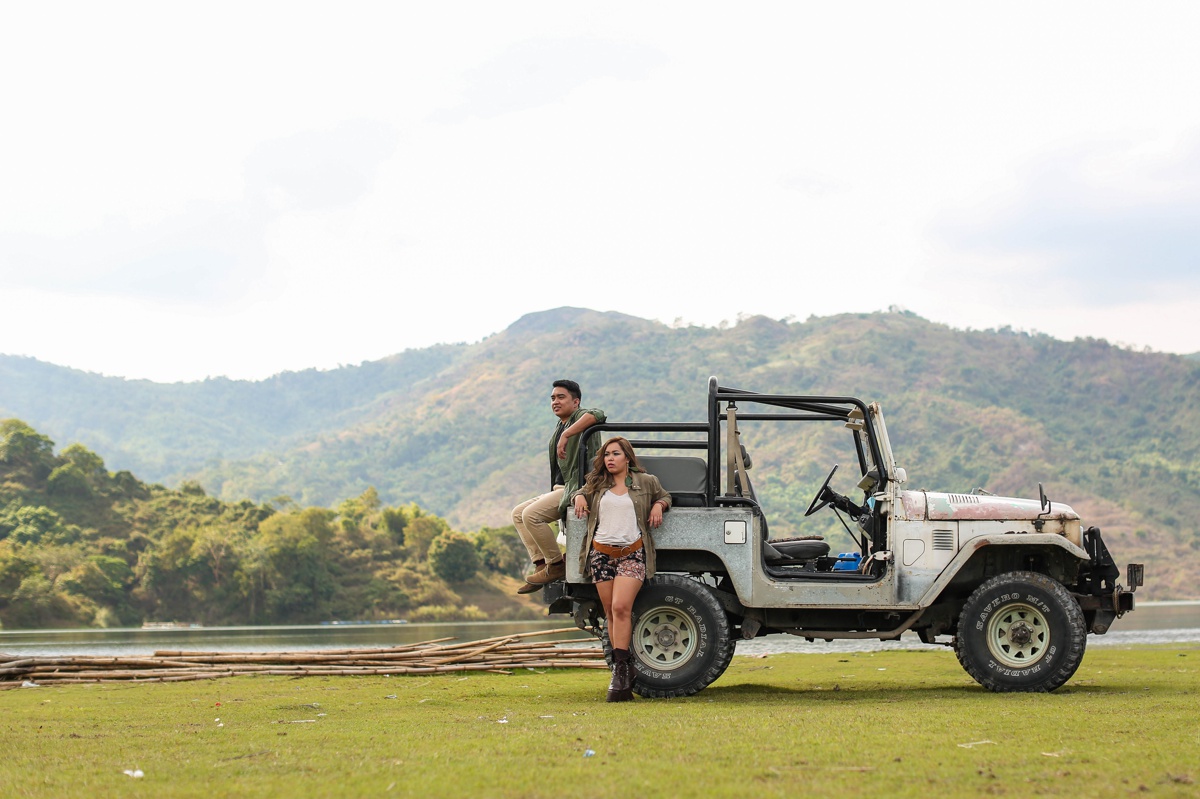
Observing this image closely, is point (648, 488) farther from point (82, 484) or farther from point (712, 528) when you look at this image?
point (82, 484)

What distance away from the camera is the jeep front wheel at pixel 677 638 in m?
10.8

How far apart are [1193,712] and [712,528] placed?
403 cm

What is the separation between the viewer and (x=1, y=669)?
15078 mm

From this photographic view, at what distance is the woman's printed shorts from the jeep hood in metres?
2.57

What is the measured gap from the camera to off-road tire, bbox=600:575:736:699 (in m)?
10.8

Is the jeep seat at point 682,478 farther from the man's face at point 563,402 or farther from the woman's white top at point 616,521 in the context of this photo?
the man's face at point 563,402

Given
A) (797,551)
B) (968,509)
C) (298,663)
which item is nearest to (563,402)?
(797,551)

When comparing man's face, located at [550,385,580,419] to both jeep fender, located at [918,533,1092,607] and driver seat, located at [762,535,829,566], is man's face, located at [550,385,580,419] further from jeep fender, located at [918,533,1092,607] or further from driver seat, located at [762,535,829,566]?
jeep fender, located at [918,533,1092,607]

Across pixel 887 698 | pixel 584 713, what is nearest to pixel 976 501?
pixel 887 698

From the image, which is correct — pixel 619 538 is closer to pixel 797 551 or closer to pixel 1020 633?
pixel 797 551

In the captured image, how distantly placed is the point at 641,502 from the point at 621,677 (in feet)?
4.85

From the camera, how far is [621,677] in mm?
10438

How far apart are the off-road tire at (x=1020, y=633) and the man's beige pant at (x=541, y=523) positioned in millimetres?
3734

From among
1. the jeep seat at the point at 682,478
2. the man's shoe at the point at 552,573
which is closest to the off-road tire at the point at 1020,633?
the jeep seat at the point at 682,478
